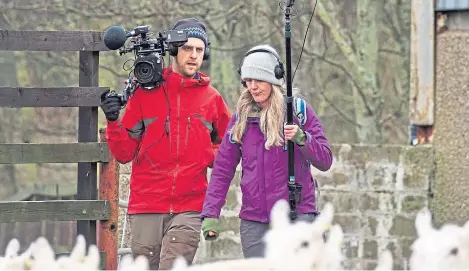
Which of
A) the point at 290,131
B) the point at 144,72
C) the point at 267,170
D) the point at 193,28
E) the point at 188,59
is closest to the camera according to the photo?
the point at 290,131

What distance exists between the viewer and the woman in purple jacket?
7.01 meters

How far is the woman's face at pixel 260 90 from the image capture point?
281 inches

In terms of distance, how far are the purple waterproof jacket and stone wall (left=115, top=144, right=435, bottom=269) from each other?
176 inches

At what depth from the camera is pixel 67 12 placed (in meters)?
13.2

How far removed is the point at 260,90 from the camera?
7152 mm

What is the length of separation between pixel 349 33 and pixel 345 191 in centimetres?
172

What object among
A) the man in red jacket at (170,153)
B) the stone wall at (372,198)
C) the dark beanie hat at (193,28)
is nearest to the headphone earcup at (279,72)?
the man in red jacket at (170,153)

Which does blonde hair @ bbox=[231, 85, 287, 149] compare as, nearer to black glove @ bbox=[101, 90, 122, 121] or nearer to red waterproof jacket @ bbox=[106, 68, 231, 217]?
red waterproof jacket @ bbox=[106, 68, 231, 217]

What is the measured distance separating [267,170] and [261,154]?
84mm

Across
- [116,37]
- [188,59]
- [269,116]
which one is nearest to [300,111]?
[269,116]

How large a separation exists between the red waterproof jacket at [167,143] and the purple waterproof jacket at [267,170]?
0.31 m

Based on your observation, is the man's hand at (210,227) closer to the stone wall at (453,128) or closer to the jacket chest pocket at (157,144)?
the jacket chest pocket at (157,144)

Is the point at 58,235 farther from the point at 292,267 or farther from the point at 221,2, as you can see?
the point at 292,267

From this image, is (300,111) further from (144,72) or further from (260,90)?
(144,72)
